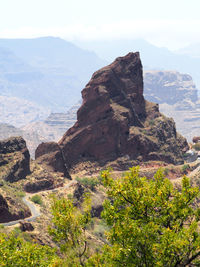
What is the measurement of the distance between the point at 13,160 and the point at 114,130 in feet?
128

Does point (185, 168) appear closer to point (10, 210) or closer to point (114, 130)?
point (114, 130)

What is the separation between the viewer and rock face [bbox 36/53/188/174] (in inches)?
4663

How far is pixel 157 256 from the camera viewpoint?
21.7 metres

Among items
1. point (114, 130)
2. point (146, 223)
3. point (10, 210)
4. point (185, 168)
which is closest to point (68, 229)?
point (146, 223)

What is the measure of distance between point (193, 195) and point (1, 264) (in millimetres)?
12593

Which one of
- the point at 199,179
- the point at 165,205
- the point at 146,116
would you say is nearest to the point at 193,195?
the point at 165,205

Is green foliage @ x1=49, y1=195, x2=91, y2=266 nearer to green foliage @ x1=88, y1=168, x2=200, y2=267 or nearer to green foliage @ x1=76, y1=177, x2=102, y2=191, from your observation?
green foliage @ x1=88, y1=168, x2=200, y2=267

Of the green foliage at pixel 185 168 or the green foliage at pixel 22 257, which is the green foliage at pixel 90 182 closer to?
the green foliage at pixel 185 168

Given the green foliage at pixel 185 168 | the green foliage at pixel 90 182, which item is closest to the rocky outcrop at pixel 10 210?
the green foliage at pixel 90 182

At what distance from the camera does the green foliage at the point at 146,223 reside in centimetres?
2125

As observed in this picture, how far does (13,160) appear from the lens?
9162 centimetres

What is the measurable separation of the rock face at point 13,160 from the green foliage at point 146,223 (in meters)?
68.4

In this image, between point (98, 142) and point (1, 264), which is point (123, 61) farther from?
point (1, 264)

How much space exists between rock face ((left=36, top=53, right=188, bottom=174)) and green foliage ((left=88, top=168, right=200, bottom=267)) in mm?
89582
